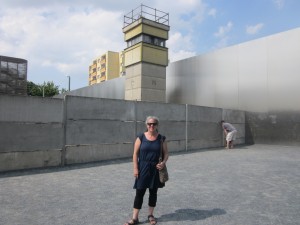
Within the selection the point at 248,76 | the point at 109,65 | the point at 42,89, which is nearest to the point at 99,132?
the point at 248,76

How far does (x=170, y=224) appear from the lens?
14.1 ft

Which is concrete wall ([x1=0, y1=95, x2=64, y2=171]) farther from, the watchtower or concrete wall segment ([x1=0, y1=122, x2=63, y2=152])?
the watchtower

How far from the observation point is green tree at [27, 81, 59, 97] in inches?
2227

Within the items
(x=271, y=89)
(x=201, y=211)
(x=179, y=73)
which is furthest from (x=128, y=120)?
(x=179, y=73)

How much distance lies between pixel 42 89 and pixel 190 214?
191ft

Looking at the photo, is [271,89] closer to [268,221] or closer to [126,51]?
[126,51]

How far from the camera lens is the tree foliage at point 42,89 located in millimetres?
56562

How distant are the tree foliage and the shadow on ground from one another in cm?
5614

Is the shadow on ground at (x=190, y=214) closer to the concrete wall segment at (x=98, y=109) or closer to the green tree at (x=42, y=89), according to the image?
the concrete wall segment at (x=98, y=109)

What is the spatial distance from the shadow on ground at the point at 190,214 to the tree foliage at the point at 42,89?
184 feet

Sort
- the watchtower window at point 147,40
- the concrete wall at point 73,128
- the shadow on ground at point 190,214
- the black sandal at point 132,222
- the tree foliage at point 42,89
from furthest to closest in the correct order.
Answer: the tree foliage at point 42,89 → the watchtower window at point 147,40 → the concrete wall at point 73,128 → the shadow on ground at point 190,214 → the black sandal at point 132,222

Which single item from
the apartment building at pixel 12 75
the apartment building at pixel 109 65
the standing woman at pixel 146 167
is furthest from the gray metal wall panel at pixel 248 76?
the apartment building at pixel 109 65

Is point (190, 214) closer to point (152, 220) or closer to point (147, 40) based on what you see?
point (152, 220)

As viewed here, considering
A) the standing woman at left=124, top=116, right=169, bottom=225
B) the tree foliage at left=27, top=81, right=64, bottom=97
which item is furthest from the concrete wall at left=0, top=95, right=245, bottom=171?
the tree foliage at left=27, top=81, right=64, bottom=97
